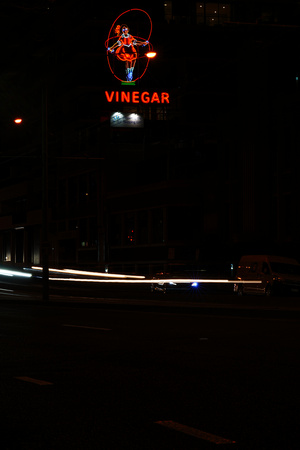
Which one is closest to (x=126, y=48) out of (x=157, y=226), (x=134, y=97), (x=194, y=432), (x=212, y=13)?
(x=134, y=97)

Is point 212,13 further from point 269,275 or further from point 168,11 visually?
point 269,275

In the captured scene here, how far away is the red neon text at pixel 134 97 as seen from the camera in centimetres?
6506

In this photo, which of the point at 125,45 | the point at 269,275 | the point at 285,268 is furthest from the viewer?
the point at 125,45

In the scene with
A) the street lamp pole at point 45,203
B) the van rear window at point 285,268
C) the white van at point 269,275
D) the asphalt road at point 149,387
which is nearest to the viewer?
the asphalt road at point 149,387

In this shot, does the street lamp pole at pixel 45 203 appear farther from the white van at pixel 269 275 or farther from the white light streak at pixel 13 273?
the white light streak at pixel 13 273

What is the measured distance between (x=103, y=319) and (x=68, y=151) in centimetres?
6060

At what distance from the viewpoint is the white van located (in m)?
35.5

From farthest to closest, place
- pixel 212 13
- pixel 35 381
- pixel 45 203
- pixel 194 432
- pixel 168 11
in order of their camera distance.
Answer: pixel 212 13, pixel 168 11, pixel 45 203, pixel 35 381, pixel 194 432

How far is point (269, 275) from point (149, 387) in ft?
88.1

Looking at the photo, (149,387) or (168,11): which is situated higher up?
(168,11)

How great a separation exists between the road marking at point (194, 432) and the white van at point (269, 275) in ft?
93.1

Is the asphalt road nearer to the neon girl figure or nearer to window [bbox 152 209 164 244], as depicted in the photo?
window [bbox 152 209 164 244]

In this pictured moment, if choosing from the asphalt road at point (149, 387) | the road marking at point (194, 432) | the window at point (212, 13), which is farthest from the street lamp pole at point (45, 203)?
the window at point (212, 13)

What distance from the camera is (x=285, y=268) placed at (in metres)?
36.9
